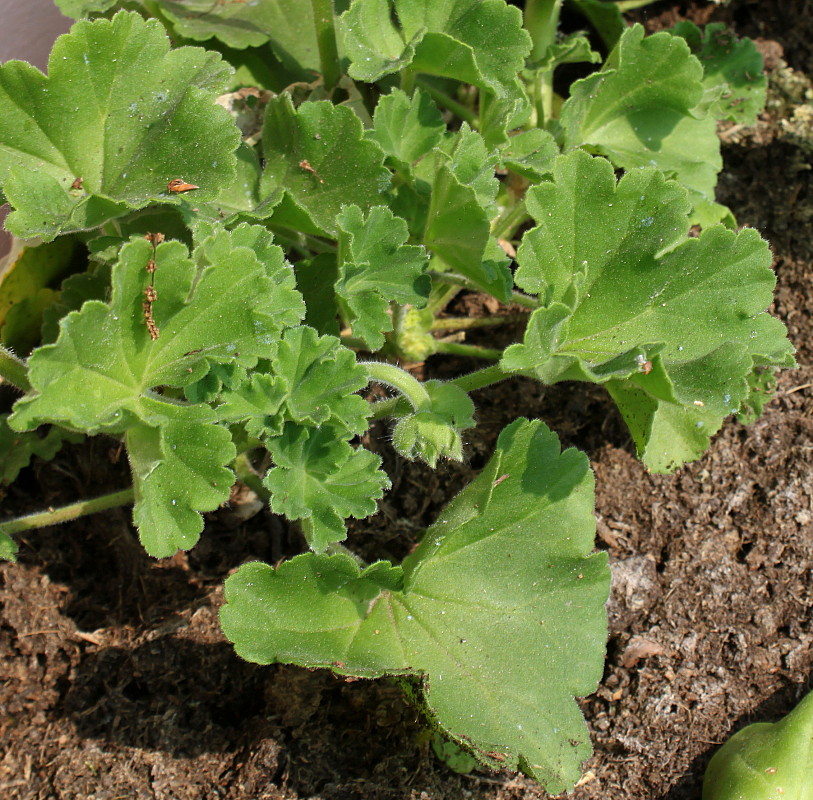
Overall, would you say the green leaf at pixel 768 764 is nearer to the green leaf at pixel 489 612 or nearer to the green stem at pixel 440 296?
the green leaf at pixel 489 612

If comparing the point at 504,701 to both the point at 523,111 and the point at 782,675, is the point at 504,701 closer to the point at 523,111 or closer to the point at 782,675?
the point at 782,675

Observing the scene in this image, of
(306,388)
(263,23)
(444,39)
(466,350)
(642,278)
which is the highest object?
(444,39)

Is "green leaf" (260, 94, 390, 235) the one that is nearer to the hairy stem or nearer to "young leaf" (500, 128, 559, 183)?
"young leaf" (500, 128, 559, 183)

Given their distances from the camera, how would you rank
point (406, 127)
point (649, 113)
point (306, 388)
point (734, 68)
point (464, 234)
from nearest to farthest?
1. point (306, 388)
2. point (464, 234)
3. point (406, 127)
4. point (649, 113)
5. point (734, 68)

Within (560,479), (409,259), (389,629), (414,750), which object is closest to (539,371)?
(560,479)

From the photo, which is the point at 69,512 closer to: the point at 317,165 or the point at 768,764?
the point at 317,165

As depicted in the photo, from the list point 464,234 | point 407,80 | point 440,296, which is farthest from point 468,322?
point 407,80

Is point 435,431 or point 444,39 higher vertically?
point 444,39
